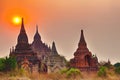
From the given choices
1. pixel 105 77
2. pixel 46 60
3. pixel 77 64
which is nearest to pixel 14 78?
pixel 105 77

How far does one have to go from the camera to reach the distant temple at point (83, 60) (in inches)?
1919

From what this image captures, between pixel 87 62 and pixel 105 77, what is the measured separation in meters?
13.4

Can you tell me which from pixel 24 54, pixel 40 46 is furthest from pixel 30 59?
pixel 40 46

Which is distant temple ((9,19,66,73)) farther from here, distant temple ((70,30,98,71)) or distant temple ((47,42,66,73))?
distant temple ((70,30,98,71))

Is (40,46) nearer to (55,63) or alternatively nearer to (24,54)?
(55,63)

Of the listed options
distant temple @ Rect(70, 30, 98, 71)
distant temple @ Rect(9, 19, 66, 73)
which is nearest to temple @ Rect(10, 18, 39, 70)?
distant temple @ Rect(9, 19, 66, 73)

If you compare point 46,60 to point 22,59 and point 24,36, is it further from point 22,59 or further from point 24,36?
point 22,59

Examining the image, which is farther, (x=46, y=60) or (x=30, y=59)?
(x=46, y=60)

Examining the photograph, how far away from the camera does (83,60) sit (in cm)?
4916

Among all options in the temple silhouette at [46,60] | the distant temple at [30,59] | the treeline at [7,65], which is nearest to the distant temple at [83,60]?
the temple silhouette at [46,60]

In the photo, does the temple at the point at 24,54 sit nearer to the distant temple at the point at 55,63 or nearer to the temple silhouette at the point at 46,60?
the temple silhouette at the point at 46,60

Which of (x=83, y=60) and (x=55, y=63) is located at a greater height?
(x=55, y=63)

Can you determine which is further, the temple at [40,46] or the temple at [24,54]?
the temple at [40,46]

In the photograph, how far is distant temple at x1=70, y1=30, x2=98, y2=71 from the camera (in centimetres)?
4875
